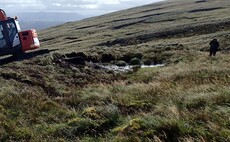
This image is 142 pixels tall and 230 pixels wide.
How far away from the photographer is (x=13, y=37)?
30172mm

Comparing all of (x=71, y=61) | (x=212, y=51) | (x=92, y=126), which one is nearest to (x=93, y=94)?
(x=92, y=126)

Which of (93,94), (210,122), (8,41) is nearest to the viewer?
(210,122)

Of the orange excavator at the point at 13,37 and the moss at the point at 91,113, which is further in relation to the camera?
the orange excavator at the point at 13,37

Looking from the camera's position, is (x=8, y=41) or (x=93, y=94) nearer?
(x=93, y=94)

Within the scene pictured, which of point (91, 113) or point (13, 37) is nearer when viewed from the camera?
point (91, 113)

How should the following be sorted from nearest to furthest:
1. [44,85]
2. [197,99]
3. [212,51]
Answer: [197,99] → [44,85] → [212,51]

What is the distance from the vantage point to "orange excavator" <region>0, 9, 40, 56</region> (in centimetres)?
2961

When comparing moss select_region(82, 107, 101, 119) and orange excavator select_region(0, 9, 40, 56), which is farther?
orange excavator select_region(0, 9, 40, 56)

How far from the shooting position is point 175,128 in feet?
25.9

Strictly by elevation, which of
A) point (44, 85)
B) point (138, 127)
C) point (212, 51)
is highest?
point (138, 127)

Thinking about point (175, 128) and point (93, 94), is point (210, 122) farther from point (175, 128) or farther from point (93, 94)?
point (93, 94)

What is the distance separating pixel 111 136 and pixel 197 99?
248 cm

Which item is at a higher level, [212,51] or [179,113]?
[179,113]

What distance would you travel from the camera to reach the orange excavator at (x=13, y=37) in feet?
97.1
